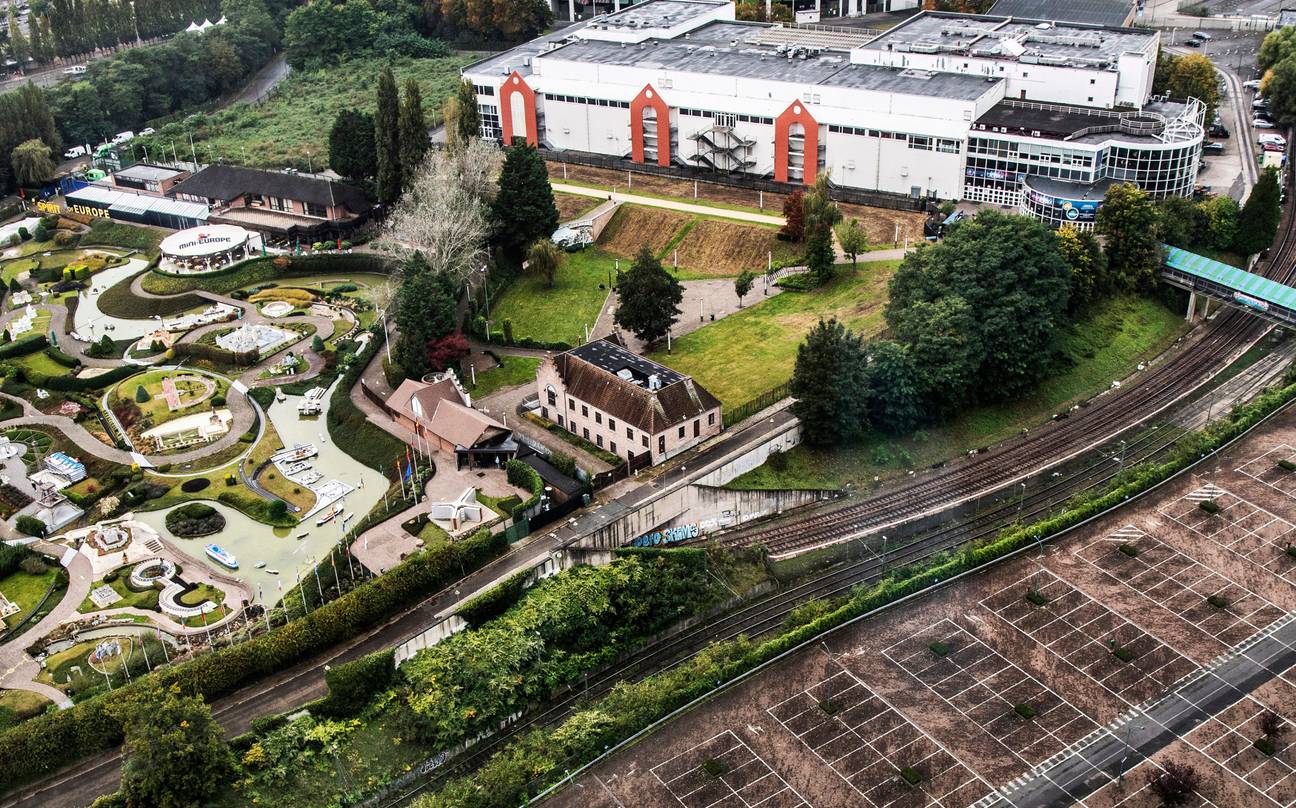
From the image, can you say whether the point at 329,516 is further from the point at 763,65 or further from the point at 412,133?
the point at 763,65

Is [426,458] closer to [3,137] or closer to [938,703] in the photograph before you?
[938,703]

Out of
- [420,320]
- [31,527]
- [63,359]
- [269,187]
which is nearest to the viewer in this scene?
[31,527]

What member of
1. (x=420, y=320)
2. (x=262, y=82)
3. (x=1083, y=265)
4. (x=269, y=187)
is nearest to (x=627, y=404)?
(x=420, y=320)

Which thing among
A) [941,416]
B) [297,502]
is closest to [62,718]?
[297,502]

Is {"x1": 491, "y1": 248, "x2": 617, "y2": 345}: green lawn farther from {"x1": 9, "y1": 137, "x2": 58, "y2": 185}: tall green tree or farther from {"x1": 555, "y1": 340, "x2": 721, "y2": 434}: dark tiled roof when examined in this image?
{"x1": 9, "y1": 137, "x2": 58, "y2": 185}: tall green tree

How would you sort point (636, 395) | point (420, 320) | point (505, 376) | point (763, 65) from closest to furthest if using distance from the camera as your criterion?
1. point (636, 395)
2. point (420, 320)
3. point (505, 376)
4. point (763, 65)

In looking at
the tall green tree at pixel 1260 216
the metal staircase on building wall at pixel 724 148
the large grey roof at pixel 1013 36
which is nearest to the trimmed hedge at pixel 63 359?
the metal staircase on building wall at pixel 724 148

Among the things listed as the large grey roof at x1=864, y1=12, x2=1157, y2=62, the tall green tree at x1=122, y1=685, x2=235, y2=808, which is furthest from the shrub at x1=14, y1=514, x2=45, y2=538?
the large grey roof at x1=864, y1=12, x2=1157, y2=62

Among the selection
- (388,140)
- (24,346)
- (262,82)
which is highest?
(388,140)
